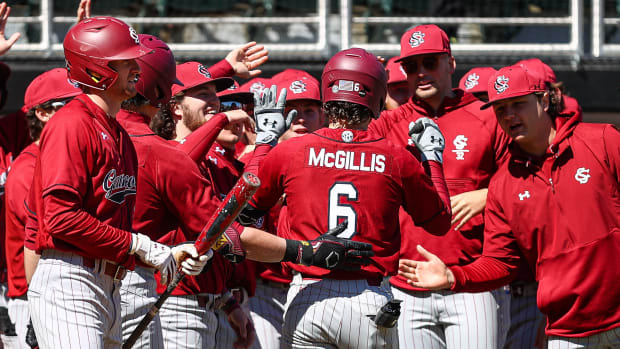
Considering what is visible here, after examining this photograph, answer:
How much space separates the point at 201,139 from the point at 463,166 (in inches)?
67.7

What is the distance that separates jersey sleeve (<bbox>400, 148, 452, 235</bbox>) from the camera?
14.8 ft

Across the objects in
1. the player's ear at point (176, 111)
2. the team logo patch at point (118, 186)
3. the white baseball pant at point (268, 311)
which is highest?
the player's ear at point (176, 111)

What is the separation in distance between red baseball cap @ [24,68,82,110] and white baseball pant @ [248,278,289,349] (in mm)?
1949

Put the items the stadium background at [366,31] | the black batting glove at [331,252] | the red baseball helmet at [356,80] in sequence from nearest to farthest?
the black batting glove at [331,252] < the red baseball helmet at [356,80] < the stadium background at [366,31]

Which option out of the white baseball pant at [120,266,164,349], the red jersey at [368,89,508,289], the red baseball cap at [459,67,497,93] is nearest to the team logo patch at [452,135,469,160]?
the red jersey at [368,89,508,289]

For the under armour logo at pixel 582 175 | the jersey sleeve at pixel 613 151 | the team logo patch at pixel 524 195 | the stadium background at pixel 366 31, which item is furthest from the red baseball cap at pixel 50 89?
the stadium background at pixel 366 31

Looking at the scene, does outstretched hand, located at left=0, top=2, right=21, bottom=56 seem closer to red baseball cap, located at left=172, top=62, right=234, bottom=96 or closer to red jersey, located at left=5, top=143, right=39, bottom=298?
red jersey, located at left=5, top=143, right=39, bottom=298

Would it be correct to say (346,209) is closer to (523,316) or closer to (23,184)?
(23,184)

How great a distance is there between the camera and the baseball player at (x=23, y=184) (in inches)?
222

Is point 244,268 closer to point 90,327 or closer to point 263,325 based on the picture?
point 263,325

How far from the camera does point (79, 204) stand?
3852mm

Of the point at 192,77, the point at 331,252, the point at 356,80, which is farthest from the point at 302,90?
the point at 331,252

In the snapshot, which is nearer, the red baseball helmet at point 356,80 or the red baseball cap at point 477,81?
the red baseball helmet at point 356,80

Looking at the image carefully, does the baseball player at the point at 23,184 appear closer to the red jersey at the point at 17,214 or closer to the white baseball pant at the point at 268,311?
the red jersey at the point at 17,214
